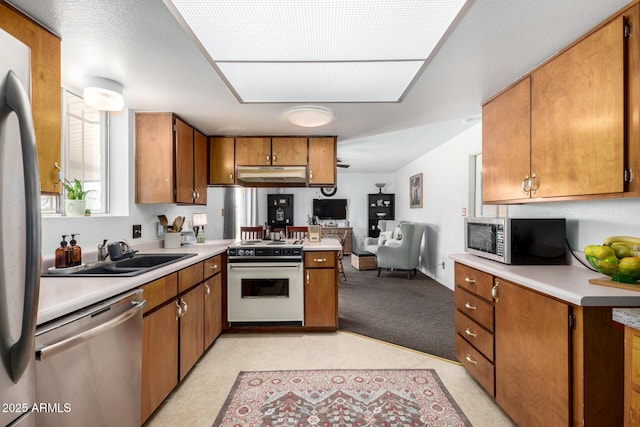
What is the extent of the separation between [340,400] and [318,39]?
7.00 ft

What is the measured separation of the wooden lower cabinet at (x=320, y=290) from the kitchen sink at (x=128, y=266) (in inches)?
46.6

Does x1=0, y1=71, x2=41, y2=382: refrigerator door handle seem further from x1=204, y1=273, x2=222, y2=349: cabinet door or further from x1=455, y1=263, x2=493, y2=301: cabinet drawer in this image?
x1=455, y1=263, x2=493, y2=301: cabinet drawer

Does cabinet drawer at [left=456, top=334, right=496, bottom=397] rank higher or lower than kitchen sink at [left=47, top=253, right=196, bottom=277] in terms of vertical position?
lower

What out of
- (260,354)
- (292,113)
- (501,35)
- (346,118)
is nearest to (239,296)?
(260,354)

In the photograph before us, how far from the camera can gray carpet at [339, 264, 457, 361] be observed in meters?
2.80

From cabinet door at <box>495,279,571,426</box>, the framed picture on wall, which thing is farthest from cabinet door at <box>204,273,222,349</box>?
the framed picture on wall

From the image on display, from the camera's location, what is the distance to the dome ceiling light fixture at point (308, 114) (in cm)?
235

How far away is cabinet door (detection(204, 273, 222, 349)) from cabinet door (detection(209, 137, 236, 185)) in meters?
1.15

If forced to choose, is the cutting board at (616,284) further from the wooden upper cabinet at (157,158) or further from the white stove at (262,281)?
the wooden upper cabinet at (157,158)

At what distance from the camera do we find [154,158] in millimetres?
2650

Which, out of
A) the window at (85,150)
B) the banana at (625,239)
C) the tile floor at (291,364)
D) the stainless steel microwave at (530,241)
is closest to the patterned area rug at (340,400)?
the tile floor at (291,364)

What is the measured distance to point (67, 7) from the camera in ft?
4.26

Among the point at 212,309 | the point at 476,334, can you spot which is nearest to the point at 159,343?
the point at 212,309

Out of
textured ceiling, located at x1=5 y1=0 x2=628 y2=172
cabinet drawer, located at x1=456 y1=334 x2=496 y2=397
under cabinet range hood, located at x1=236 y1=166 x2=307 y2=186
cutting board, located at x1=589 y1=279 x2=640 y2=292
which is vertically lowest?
cabinet drawer, located at x1=456 y1=334 x2=496 y2=397
